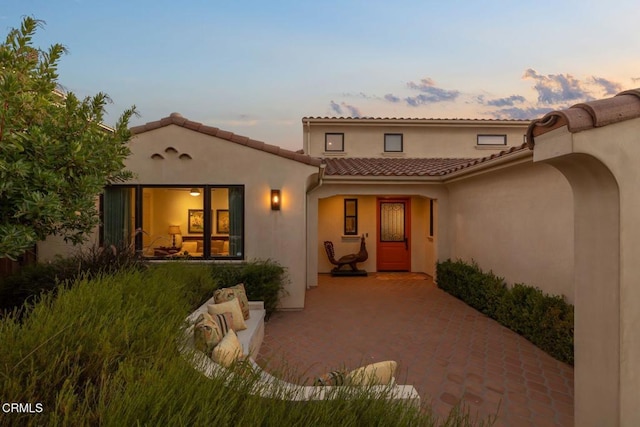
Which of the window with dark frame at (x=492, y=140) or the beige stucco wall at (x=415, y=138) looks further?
the window with dark frame at (x=492, y=140)

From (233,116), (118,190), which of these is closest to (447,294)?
(118,190)

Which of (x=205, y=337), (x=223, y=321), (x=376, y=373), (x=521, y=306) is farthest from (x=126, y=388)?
(x=521, y=306)

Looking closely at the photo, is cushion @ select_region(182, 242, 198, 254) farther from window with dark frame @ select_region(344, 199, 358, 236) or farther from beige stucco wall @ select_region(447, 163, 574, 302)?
beige stucco wall @ select_region(447, 163, 574, 302)

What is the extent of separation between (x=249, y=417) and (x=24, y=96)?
3.41m

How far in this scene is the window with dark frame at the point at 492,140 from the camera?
616 inches

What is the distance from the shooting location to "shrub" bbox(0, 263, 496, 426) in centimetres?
181

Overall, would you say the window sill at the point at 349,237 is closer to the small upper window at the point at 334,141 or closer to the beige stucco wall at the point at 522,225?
the small upper window at the point at 334,141

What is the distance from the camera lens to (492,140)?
51.6ft

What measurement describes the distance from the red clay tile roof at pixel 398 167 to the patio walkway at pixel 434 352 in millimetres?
3635

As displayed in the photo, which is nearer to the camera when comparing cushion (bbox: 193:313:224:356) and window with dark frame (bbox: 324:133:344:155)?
cushion (bbox: 193:313:224:356)

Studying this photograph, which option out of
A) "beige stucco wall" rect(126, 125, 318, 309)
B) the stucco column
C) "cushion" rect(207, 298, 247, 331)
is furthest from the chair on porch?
"cushion" rect(207, 298, 247, 331)

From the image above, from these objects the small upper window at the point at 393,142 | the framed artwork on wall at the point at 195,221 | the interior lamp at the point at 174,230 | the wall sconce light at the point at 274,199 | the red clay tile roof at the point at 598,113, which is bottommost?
the interior lamp at the point at 174,230

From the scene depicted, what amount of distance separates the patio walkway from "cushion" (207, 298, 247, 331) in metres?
0.66

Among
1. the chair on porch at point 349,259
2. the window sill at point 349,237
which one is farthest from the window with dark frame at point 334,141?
the chair on porch at point 349,259
